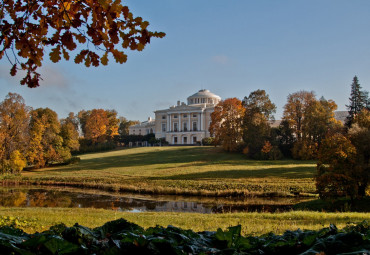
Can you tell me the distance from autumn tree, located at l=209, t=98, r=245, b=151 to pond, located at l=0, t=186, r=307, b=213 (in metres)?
31.7

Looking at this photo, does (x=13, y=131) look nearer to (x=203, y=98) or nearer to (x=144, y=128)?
(x=203, y=98)

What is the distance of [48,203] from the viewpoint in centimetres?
1998

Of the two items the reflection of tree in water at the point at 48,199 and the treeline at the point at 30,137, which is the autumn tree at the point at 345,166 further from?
the treeline at the point at 30,137

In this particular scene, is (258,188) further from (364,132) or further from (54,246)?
(54,246)

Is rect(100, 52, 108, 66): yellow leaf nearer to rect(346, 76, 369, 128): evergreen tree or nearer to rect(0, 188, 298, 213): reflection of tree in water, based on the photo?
rect(0, 188, 298, 213): reflection of tree in water

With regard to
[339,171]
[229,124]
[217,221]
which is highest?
[229,124]

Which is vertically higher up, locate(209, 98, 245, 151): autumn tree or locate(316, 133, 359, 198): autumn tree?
locate(209, 98, 245, 151): autumn tree

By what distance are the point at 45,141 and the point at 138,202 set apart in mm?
28902

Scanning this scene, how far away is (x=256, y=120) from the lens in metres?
49.9

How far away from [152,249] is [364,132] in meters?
21.0

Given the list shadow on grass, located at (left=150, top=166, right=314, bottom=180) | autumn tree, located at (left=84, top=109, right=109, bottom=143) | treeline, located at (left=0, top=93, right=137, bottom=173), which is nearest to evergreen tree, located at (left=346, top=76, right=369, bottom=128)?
shadow on grass, located at (left=150, top=166, right=314, bottom=180)

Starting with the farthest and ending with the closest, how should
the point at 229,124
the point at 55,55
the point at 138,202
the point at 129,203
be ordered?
1. the point at 229,124
2. the point at 138,202
3. the point at 129,203
4. the point at 55,55

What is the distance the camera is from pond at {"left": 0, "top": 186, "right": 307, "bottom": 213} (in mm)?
18484

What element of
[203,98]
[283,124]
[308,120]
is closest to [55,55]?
[308,120]
